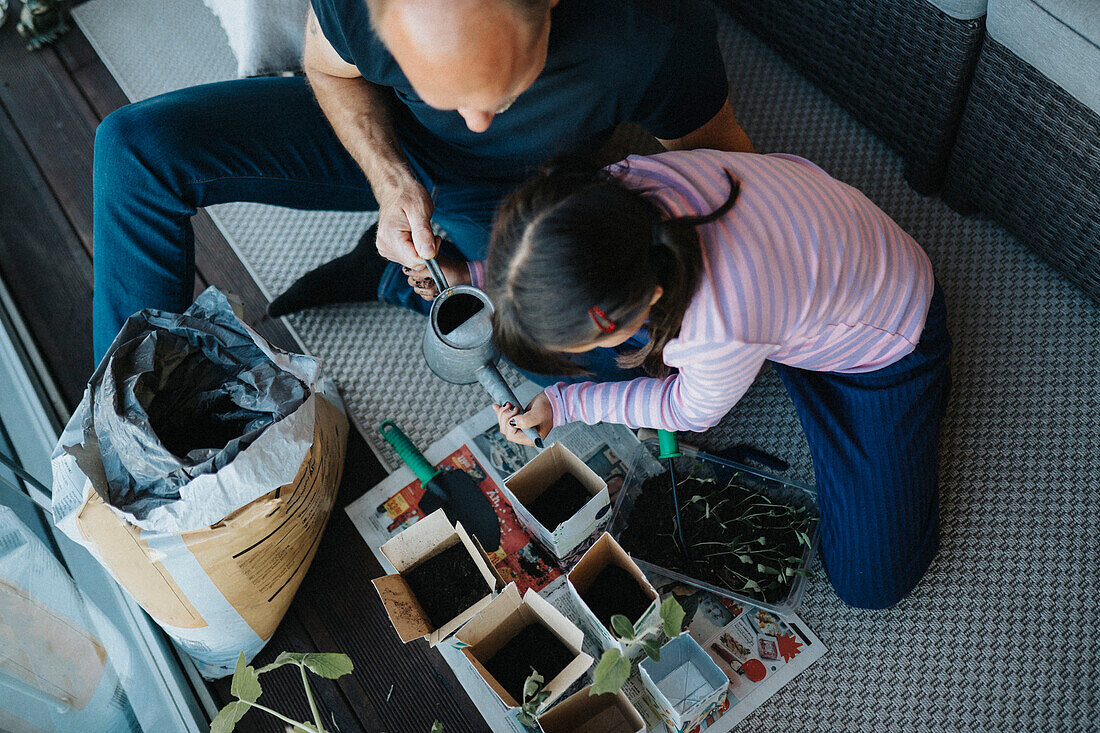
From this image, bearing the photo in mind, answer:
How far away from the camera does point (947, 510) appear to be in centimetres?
112

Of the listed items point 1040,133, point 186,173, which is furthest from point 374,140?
point 1040,133

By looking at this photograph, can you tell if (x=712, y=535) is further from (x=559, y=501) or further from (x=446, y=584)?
(x=446, y=584)

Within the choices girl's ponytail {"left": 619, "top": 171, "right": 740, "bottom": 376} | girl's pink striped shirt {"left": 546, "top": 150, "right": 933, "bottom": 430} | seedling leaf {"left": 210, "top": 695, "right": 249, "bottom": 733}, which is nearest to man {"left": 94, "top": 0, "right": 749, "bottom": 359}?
girl's pink striped shirt {"left": 546, "top": 150, "right": 933, "bottom": 430}

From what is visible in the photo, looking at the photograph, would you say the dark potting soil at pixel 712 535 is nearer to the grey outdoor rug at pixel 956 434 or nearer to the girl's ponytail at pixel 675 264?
the grey outdoor rug at pixel 956 434

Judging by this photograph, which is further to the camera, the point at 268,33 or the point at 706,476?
the point at 268,33

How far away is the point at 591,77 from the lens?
902mm

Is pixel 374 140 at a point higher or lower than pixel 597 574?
higher

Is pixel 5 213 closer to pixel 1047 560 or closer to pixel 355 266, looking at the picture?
pixel 355 266

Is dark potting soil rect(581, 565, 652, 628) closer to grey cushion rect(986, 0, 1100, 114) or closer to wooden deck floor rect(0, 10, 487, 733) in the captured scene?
wooden deck floor rect(0, 10, 487, 733)

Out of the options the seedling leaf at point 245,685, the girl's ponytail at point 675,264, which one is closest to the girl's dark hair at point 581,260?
the girl's ponytail at point 675,264

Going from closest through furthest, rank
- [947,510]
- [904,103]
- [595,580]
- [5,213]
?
[595,580], [947,510], [904,103], [5,213]

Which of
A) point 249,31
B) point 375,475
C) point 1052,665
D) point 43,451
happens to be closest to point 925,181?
point 1052,665

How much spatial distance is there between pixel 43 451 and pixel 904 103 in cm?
151

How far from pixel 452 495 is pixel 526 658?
282 mm
